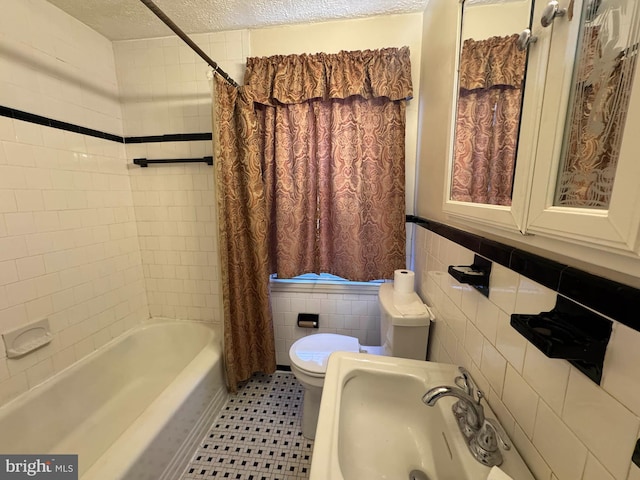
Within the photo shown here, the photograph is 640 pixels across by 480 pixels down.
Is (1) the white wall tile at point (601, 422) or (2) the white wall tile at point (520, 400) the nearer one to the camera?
(1) the white wall tile at point (601, 422)

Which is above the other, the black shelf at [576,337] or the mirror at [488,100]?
the mirror at [488,100]

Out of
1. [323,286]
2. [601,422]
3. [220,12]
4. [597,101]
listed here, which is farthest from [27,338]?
[597,101]

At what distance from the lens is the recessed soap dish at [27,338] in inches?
47.1

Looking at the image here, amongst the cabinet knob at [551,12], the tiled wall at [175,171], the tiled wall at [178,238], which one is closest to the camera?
the cabinet knob at [551,12]

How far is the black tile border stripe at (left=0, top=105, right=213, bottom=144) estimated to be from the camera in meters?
1.22

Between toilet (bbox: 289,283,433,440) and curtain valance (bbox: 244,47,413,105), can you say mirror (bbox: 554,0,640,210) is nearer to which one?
toilet (bbox: 289,283,433,440)

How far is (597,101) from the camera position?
1.33ft

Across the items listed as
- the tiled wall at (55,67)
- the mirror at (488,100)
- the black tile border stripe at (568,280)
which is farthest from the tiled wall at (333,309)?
the tiled wall at (55,67)

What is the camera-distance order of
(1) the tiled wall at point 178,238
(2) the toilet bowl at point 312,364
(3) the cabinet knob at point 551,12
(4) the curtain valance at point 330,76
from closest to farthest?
(3) the cabinet knob at point 551,12
(2) the toilet bowl at point 312,364
(4) the curtain valance at point 330,76
(1) the tiled wall at point 178,238

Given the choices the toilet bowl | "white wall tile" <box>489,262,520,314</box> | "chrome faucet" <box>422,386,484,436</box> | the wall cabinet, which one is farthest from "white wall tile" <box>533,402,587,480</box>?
the toilet bowl

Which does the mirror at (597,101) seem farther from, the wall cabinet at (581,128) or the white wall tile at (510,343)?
the white wall tile at (510,343)

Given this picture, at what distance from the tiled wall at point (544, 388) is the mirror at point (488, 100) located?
0.77ft

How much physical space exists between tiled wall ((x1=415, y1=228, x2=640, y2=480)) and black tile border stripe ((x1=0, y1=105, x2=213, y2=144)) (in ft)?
5.87

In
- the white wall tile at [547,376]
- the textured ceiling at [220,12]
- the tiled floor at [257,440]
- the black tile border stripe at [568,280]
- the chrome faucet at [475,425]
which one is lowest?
the tiled floor at [257,440]
